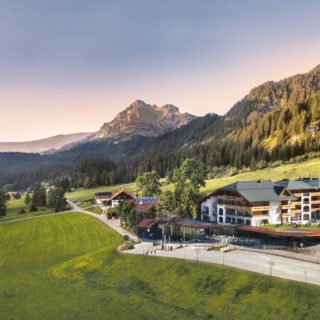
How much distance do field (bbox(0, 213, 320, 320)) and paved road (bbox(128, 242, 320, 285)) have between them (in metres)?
2.61

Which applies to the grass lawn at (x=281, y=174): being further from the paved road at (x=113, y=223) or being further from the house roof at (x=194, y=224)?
the house roof at (x=194, y=224)

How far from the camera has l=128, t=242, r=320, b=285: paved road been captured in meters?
56.8

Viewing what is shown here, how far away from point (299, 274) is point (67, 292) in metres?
Result: 34.5

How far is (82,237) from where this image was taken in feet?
360

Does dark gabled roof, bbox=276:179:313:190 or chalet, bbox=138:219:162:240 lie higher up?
dark gabled roof, bbox=276:179:313:190

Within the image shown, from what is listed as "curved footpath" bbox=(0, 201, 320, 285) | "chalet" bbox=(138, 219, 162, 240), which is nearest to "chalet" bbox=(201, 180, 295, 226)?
"chalet" bbox=(138, 219, 162, 240)

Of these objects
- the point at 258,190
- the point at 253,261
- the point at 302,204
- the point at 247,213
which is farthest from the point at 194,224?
the point at 253,261

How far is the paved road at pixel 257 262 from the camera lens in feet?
186

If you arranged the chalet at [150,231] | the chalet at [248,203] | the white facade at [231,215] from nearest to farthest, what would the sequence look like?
the chalet at [248,203]
the white facade at [231,215]
the chalet at [150,231]

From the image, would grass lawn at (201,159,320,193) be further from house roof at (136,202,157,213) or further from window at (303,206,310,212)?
window at (303,206,310,212)

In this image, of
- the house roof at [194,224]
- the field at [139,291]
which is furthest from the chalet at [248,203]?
Answer: the field at [139,291]

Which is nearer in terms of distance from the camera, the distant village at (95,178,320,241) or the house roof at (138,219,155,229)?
the distant village at (95,178,320,241)

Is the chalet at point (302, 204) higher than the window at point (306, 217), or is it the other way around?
the chalet at point (302, 204)

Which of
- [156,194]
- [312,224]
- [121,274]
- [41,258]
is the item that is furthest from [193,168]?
[121,274]
